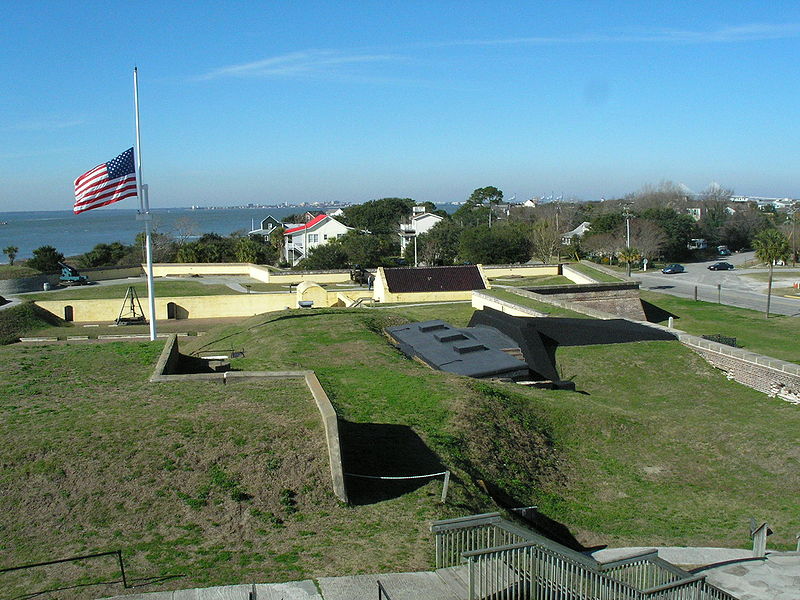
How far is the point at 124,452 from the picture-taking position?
12.2 m

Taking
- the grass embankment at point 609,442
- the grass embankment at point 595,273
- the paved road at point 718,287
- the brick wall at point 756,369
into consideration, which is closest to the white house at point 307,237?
the paved road at point 718,287

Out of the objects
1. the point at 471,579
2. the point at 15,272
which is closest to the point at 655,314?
the point at 471,579

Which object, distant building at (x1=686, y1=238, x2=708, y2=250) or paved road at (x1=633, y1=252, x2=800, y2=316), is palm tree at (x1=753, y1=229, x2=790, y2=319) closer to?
paved road at (x1=633, y1=252, x2=800, y2=316)

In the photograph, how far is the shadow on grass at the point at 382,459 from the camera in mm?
12070

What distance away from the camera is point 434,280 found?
4212 cm

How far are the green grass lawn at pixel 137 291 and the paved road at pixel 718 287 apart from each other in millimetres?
34316

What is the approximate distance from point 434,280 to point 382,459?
96.2ft

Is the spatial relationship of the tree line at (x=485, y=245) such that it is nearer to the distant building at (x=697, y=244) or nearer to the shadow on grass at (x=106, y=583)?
the distant building at (x=697, y=244)

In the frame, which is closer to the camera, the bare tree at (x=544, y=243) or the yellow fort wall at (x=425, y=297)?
the yellow fort wall at (x=425, y=297)

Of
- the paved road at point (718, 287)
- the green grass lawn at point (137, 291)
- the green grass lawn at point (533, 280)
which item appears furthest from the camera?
the green grass lawn at point (533, 280)

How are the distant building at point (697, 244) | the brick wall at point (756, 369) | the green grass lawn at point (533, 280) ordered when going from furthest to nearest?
the distant building at point (697, 244) < the green grass lawn at point (533, 280) < the brick wall at point (756, 369)

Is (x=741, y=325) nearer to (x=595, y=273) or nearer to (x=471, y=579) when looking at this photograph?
(x=595, y=273)

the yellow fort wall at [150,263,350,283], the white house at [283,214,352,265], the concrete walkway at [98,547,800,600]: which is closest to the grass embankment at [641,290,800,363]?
the concrete walkway at [98,547,800,600]

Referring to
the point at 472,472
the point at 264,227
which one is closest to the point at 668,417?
the point at 472,472
